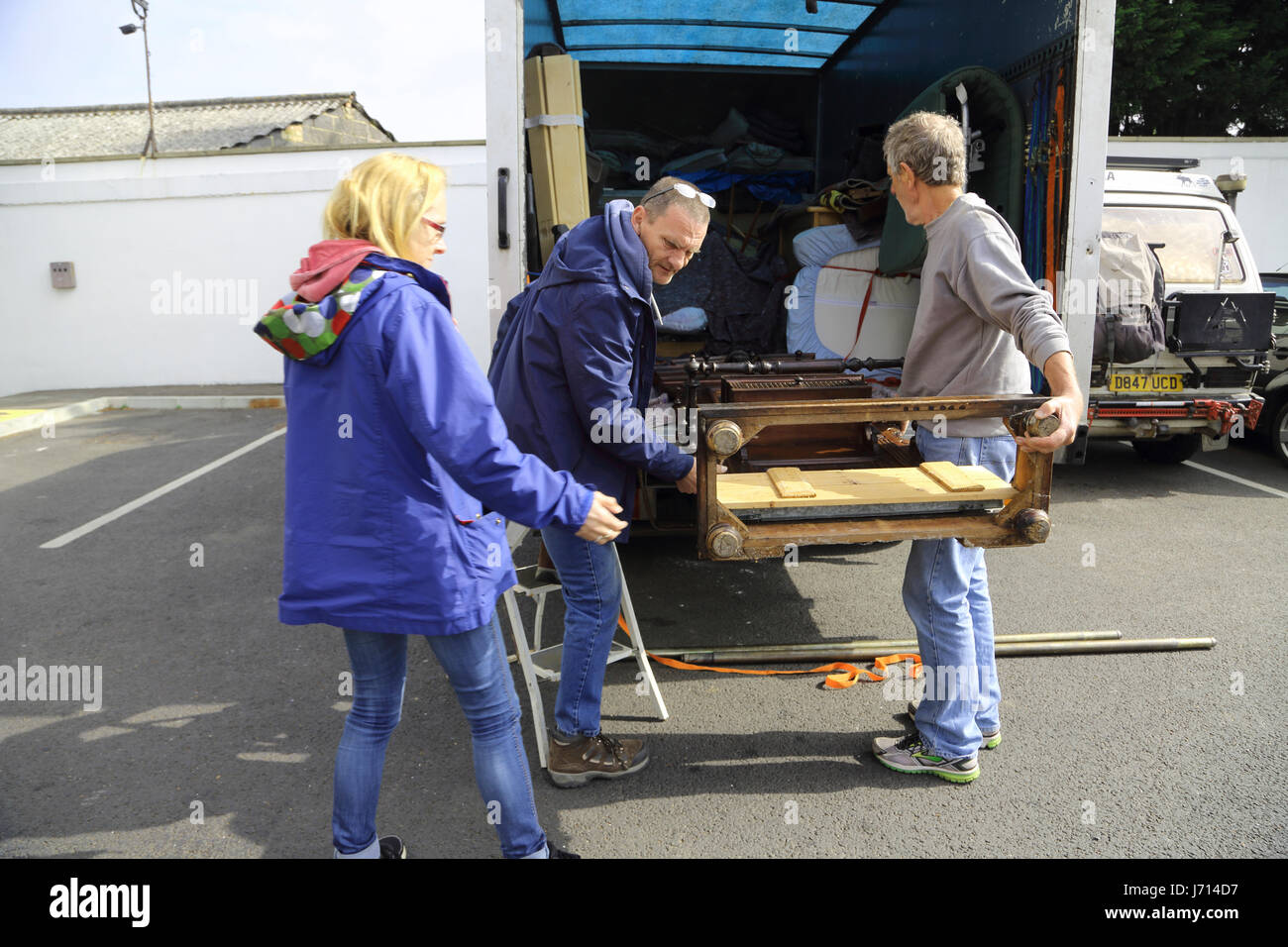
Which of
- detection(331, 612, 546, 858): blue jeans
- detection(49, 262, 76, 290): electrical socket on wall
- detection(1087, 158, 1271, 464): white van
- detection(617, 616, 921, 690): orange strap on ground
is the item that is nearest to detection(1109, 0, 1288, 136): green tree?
detection(1087, 158, 1271, 464): white van

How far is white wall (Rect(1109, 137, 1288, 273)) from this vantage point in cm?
1346

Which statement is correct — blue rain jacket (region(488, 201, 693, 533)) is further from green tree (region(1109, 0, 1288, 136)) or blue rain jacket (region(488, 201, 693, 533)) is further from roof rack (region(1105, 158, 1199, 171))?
green tree (region(1109, 0, 1288, 136))

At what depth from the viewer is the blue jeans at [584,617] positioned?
290cm

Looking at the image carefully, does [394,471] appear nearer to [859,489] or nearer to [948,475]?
[859,489]

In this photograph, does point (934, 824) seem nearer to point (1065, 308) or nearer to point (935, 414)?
point (935, 414)

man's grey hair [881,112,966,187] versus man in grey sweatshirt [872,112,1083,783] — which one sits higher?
man's grey hair [881,112,966,187]

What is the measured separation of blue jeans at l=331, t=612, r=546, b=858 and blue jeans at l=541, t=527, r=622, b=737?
693mm

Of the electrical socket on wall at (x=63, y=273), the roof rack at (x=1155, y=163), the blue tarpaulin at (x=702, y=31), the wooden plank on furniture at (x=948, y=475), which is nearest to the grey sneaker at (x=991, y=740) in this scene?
the wooden plank on furniture at (x=948, y=475)

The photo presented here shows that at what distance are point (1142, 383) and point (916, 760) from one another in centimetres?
479

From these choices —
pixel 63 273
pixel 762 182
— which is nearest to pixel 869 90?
pixel 762 182

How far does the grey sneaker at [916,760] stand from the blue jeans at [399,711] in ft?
4.72

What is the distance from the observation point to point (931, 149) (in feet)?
8.95

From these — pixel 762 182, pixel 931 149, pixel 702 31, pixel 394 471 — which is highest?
pixel 702 31
